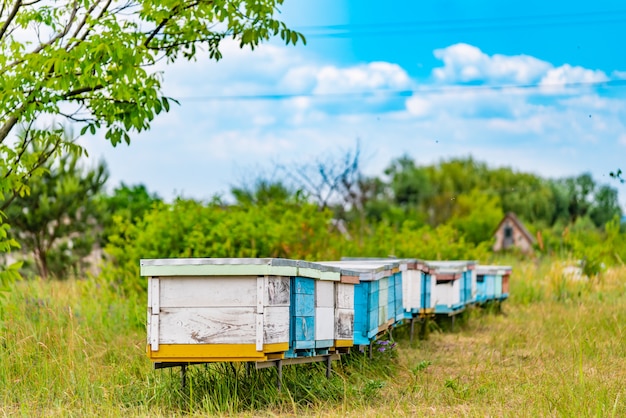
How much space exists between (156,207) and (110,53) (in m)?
5.86

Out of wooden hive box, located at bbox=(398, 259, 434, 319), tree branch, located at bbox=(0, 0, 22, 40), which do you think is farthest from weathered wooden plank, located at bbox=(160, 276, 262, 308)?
tree branch, located at bbox=(0, 0, 22, 40)

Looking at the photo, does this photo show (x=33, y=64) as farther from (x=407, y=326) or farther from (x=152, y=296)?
(x=407, y=326)

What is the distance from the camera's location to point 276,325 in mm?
5734

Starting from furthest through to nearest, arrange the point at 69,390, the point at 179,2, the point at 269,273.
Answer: the point at 179,2 → the point at 69,390 → the point at 269,273

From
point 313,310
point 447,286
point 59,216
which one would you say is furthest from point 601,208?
point 313,310

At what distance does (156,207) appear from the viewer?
1283cm

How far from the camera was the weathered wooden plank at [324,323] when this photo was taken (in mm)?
6223

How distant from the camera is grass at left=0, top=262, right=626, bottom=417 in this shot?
20.1ft

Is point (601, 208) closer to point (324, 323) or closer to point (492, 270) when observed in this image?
point (492, 270)

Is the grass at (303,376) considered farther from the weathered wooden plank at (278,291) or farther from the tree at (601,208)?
the tree at (601,208)

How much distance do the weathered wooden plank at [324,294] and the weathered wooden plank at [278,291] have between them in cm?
42

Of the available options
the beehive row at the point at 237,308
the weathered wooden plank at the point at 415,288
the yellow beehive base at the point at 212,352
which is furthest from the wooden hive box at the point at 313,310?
the weathered wooden plank at the point at 415,288

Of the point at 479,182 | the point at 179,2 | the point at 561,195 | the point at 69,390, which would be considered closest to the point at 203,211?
the point at 179,2

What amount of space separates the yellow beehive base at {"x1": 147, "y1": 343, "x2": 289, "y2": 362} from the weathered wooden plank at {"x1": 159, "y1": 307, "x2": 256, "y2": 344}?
0.03 meters
